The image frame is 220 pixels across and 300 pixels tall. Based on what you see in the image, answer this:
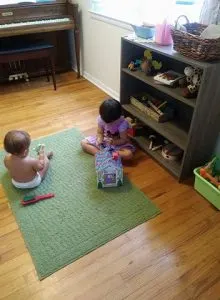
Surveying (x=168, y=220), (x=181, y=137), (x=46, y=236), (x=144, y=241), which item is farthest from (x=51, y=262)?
(x=181, y=137)

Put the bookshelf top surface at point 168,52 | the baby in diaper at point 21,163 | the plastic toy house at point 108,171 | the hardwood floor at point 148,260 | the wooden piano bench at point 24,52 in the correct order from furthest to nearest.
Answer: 1. the wooden piano bench at point 24,52
2. the plastic toy house at point 108,171
3. the baby in diaper at point 21,163
4. the bookshelf top surface at point 168,52
5. the hardwood floor at point 148,260

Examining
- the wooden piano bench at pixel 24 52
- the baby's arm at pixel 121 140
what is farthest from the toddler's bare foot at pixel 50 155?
the wooden piano bench at pixel 24 52

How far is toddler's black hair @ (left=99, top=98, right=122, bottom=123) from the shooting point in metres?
1.76

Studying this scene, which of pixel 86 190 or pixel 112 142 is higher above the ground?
pixel 112 142

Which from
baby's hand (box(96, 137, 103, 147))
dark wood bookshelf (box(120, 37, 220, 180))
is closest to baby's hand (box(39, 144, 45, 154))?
baby's hand (box(96, 137, 103, 147))

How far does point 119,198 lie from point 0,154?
101cm

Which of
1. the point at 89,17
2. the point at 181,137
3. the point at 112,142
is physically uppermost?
the point at 89,17

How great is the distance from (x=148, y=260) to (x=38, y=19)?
8.66 feet

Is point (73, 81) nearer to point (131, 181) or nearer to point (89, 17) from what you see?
point (89, 17)

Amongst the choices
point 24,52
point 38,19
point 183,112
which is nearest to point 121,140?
point 183,112

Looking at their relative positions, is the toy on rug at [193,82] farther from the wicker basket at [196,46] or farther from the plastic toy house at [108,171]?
the plastic toy house at [108,171]

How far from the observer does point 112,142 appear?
190 cm

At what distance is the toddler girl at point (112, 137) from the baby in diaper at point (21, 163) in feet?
1.33

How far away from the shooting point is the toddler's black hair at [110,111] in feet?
5.76
